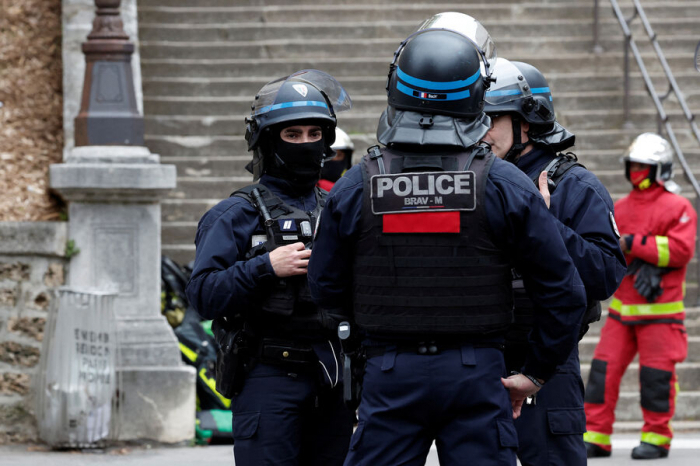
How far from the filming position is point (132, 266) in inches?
304

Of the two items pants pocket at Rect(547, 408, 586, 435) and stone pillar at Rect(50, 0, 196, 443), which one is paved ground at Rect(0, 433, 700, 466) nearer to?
stone pillar at Rect(50, 0, 196, 443)

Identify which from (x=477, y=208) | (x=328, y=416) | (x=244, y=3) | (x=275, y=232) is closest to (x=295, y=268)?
(x=275, y=232)

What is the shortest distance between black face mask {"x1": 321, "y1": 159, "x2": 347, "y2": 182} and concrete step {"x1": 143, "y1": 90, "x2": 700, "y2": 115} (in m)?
3.06

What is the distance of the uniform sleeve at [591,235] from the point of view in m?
4.16

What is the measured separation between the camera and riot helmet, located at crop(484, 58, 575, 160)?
4.50 metres

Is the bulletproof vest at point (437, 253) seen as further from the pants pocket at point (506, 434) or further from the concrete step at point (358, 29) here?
the concrete step at point (358, 29)

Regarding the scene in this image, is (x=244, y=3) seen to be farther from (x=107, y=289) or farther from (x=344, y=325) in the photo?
(x=344, y=325)

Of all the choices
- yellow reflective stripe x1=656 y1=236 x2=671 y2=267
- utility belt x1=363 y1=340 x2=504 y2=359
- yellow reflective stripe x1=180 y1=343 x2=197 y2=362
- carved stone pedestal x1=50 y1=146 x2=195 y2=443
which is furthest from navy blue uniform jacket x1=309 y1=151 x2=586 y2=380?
yellow reflective stripe x1=180 y1=343 x2=197 y2=362

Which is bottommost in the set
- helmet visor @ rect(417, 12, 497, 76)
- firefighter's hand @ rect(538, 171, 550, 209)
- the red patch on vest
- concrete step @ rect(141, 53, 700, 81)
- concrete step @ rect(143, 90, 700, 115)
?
the red patch on vest

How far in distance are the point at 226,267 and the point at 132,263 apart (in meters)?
3.37

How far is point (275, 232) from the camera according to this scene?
14.9 ft

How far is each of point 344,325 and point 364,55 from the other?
27.5ft

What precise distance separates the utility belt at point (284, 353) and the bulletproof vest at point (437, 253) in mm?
894

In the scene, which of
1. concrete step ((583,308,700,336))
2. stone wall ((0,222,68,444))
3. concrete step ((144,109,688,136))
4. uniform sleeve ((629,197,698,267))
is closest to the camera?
stone wall ((0,222,68,444))
